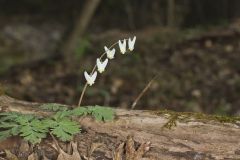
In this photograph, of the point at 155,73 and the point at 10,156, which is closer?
the point at 10,156

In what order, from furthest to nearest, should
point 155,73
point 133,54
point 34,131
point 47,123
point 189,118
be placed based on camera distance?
point 133,54 → point 155,73 → point 189,118 → point 47,123 → point 34,131

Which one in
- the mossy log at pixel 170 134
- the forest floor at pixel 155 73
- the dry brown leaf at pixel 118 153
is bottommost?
the dry brown leaf at pixel 118 153

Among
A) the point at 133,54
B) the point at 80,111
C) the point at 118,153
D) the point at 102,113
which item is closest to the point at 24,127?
the point at 80,111

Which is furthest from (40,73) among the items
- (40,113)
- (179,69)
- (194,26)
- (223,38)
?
(40,113)

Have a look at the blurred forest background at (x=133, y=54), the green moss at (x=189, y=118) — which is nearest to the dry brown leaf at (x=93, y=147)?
the green moss at (x=189, y=118)

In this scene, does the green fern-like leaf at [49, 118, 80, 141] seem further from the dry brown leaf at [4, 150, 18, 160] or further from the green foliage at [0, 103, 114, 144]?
the dry brown leaf at [4, 150, 18, 160]

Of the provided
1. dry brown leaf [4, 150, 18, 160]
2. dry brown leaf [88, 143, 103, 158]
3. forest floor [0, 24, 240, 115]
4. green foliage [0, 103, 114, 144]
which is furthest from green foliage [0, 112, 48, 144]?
forest floor [0, 24, 240, 115]

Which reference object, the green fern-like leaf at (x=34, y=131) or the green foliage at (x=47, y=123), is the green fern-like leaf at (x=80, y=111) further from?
the green fern-like leaf at (x=34, y=131)

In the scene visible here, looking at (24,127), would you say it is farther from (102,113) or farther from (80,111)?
→ (102,113)
